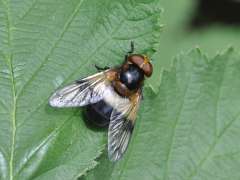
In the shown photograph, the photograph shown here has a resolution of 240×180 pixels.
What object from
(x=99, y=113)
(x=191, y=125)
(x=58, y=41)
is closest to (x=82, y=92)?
(x=99, y=113)

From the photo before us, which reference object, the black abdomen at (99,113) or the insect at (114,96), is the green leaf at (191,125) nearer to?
the insect at (114,96)

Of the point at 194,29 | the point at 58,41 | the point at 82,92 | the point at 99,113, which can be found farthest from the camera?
the point at 194,29

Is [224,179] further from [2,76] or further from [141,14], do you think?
[2,76]

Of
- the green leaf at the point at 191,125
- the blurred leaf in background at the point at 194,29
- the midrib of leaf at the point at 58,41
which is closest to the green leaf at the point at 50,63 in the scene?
the midrib of leaf at the point at 58,41

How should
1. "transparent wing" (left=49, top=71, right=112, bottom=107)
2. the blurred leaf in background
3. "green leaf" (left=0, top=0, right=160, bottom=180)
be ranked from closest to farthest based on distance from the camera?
"green leaf" (left=0, top=0, right=160, bottom=180) → "transparent wing" (left=49, top=71, right=112, bottom=107) → the blurred leaf in background

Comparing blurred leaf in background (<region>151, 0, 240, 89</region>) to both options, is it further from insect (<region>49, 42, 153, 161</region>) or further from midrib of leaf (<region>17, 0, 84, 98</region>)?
midrib of leaf (<region>17, 0, 84, 98</region>)

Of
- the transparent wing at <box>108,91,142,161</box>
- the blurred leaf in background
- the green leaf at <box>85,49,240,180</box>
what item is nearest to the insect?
the transparent wing at <box>108,91,142,161</box>

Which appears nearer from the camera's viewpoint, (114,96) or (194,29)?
(114,96)

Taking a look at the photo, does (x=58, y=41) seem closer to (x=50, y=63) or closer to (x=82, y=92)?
(x=50, y=63)
